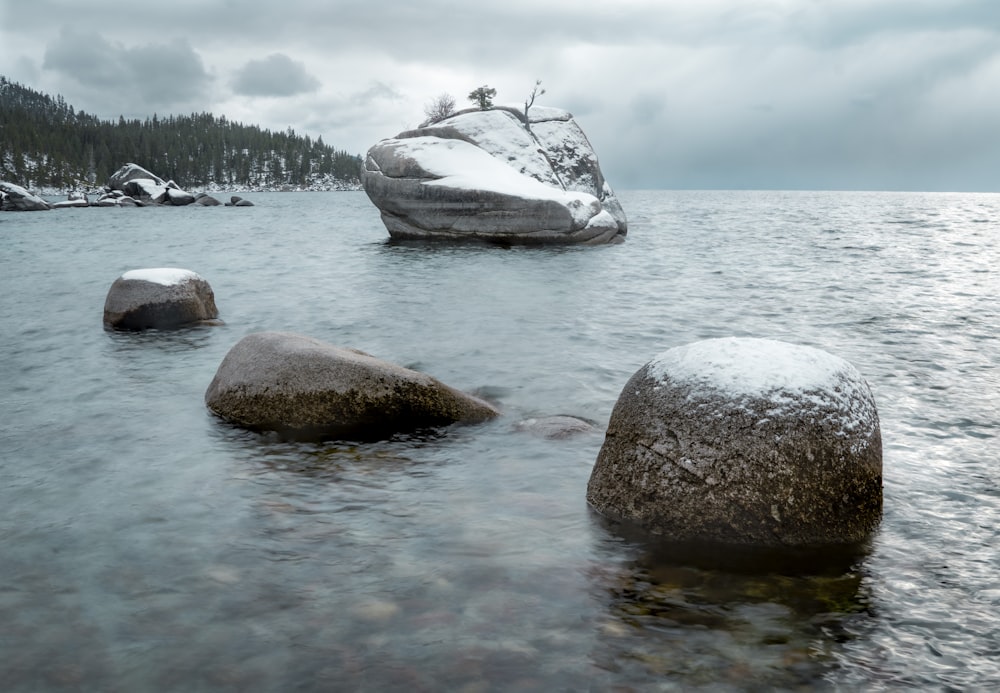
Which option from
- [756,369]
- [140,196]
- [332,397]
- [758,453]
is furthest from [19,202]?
[758,453]

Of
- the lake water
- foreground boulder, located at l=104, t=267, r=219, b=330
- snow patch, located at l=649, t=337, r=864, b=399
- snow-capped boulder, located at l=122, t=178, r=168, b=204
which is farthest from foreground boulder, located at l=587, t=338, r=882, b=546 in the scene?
snow-capped boulder, located at l=122, t=178, r=168, b=204

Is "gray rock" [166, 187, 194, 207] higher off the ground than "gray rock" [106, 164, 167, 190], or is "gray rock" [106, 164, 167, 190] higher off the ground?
"gray rock" [106, 164, 167, 190]

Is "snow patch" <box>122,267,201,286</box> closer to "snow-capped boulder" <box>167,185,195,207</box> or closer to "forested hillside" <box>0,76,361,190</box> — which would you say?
"snow-capped boulder" <box>167,185,195,207</box>

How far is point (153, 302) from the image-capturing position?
1196 cm

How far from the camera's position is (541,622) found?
3.92 metres

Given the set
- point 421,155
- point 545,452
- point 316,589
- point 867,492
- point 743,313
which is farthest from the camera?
point 421,155

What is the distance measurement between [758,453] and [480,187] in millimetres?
21418

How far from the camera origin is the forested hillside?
109875mm

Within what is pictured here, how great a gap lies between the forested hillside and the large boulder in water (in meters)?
101

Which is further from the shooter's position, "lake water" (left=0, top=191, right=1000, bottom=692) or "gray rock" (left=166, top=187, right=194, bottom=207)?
"gray rock" (left=166, top=187, right=194, bottom=207)

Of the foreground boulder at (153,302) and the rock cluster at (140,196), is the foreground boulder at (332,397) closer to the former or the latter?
the foreground boulder at (153,302)

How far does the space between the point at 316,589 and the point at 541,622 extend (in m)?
1.27

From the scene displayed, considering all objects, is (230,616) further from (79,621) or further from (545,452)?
(545,452)

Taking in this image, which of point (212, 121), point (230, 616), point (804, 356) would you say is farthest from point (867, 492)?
point (212, 121)
